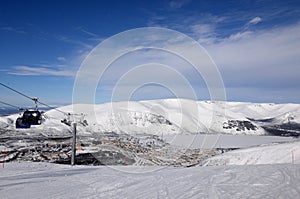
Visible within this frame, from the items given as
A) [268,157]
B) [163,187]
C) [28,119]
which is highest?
[28,119]

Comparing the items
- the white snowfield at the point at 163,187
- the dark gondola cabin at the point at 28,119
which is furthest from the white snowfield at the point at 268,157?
the dark gondola cabin at the point at 28,119

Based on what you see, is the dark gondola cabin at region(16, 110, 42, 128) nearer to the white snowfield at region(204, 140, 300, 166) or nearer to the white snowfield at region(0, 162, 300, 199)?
the white snowfield at region(0, 162, 300, 199)

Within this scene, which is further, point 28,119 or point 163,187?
point 28,119

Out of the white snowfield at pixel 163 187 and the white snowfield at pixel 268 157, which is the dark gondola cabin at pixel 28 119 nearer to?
the white snowfield at pixel 163 187

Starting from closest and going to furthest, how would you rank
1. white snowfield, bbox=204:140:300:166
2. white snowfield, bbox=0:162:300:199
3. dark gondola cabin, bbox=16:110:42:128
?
white snowfield, bbox=0:162:300:199
dark gondola cabin, bbox=16:110:42:128
white snowfield, bbox=204:140:300:166

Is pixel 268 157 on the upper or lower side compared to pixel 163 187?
lower

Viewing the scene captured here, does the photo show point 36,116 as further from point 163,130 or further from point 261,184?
point 163,130

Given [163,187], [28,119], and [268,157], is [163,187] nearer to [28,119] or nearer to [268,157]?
[28,119]

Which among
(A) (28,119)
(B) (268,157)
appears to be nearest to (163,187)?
(A) (28,119)

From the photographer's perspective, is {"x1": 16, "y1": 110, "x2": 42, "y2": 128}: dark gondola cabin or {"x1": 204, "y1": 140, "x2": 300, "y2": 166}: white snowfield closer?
{"x1": 16, "y1": 110, "x2": 42, "y2": 128}: dark gondola cabin

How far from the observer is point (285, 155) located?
82.3 ft

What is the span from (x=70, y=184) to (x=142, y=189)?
142 inches

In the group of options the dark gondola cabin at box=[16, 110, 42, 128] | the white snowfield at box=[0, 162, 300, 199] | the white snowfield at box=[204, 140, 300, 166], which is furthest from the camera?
the white snowfield at box=[204, 140, 300, 166]

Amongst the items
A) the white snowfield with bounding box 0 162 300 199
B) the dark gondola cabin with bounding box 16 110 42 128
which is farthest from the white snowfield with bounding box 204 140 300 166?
the dark gondola cabin with bounding box 16 110 42 128
